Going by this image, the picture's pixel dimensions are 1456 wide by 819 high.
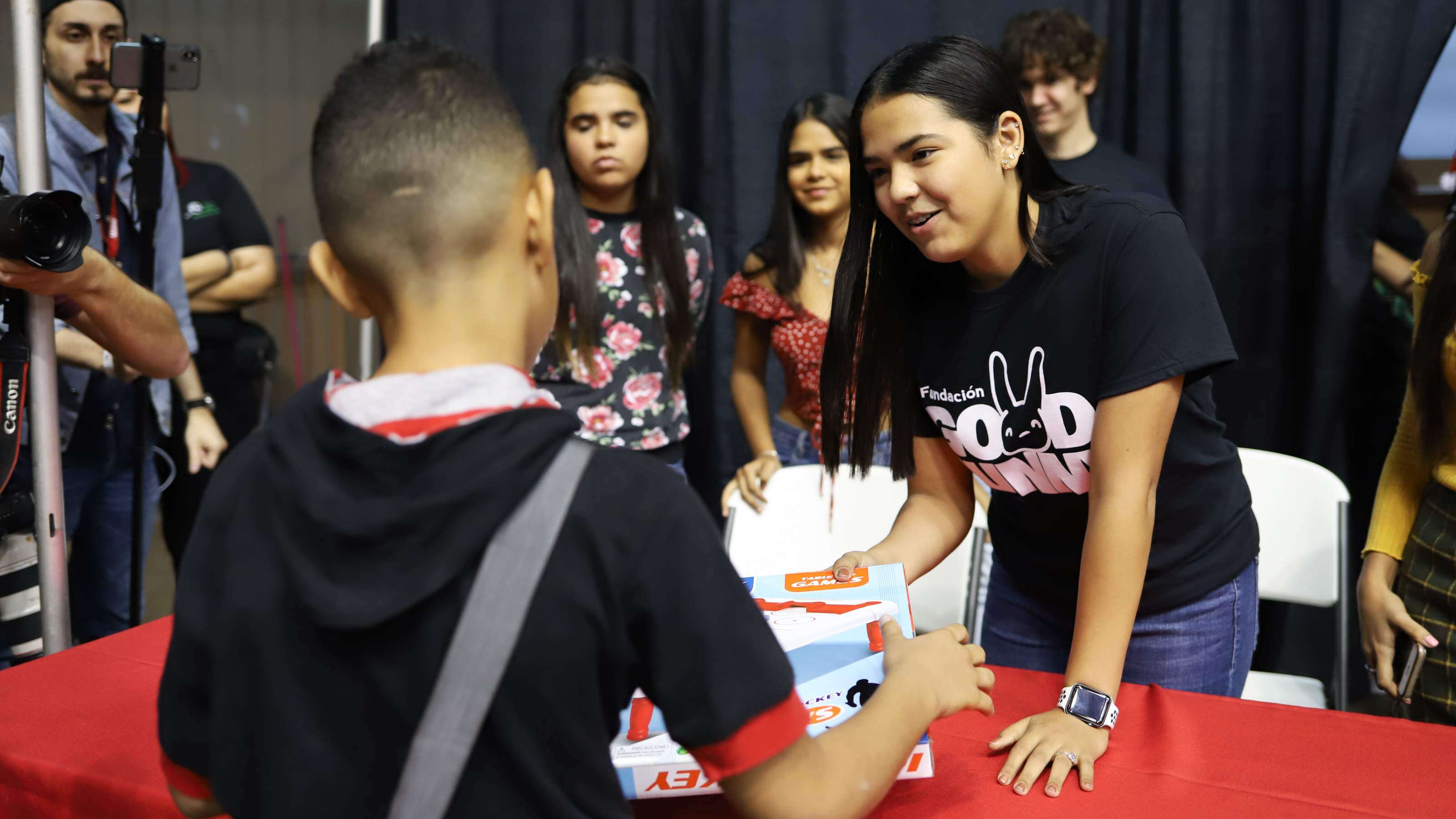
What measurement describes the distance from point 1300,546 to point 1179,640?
2.48ft

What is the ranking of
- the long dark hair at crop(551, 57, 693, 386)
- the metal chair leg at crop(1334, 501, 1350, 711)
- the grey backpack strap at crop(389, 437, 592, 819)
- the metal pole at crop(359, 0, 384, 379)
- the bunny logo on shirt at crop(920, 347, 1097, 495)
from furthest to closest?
the metal pole at crop(359, 0, 384, 379)
the long dark hair at crop(551, 57, 693, 386)
the metal chair leg at crop(1334, 501, 1350, 711)
the bunny logo on shirt at crop(920, 347, 1097, 495)
the grey backpack strap at crop(389, 437, 592, 819)

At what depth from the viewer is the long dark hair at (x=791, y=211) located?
2293 mm

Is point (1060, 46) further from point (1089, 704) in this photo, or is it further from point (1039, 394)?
point (1089, 704)

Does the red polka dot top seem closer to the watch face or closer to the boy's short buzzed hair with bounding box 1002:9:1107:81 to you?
the boy's short buzzed hair with bounding box 1002:9:1107:81

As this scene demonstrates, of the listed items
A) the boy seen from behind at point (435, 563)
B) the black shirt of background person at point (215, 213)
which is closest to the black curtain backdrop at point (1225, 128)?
the black shirt of background person at point (215, 213)

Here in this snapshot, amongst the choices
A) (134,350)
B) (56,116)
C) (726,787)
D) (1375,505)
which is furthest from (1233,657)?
(56,116)

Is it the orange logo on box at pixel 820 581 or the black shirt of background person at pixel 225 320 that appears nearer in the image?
the orange logo on box at pixel 820 581

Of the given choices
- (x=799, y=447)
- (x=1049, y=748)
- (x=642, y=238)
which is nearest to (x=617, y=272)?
(x=642, y=238)

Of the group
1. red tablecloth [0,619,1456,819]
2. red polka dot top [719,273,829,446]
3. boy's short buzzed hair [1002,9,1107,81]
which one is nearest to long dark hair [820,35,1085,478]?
red tablecloth [0,619,1456,819]

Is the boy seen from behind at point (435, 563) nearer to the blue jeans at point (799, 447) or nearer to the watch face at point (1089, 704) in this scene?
the watch face at point (1089, 704)

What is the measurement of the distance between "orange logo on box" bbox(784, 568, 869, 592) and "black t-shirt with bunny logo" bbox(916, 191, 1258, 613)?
257 mm

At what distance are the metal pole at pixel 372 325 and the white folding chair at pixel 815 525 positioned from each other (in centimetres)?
130

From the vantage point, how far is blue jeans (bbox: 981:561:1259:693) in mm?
1298

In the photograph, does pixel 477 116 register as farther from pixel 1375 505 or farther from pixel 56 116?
pixel 56 116
